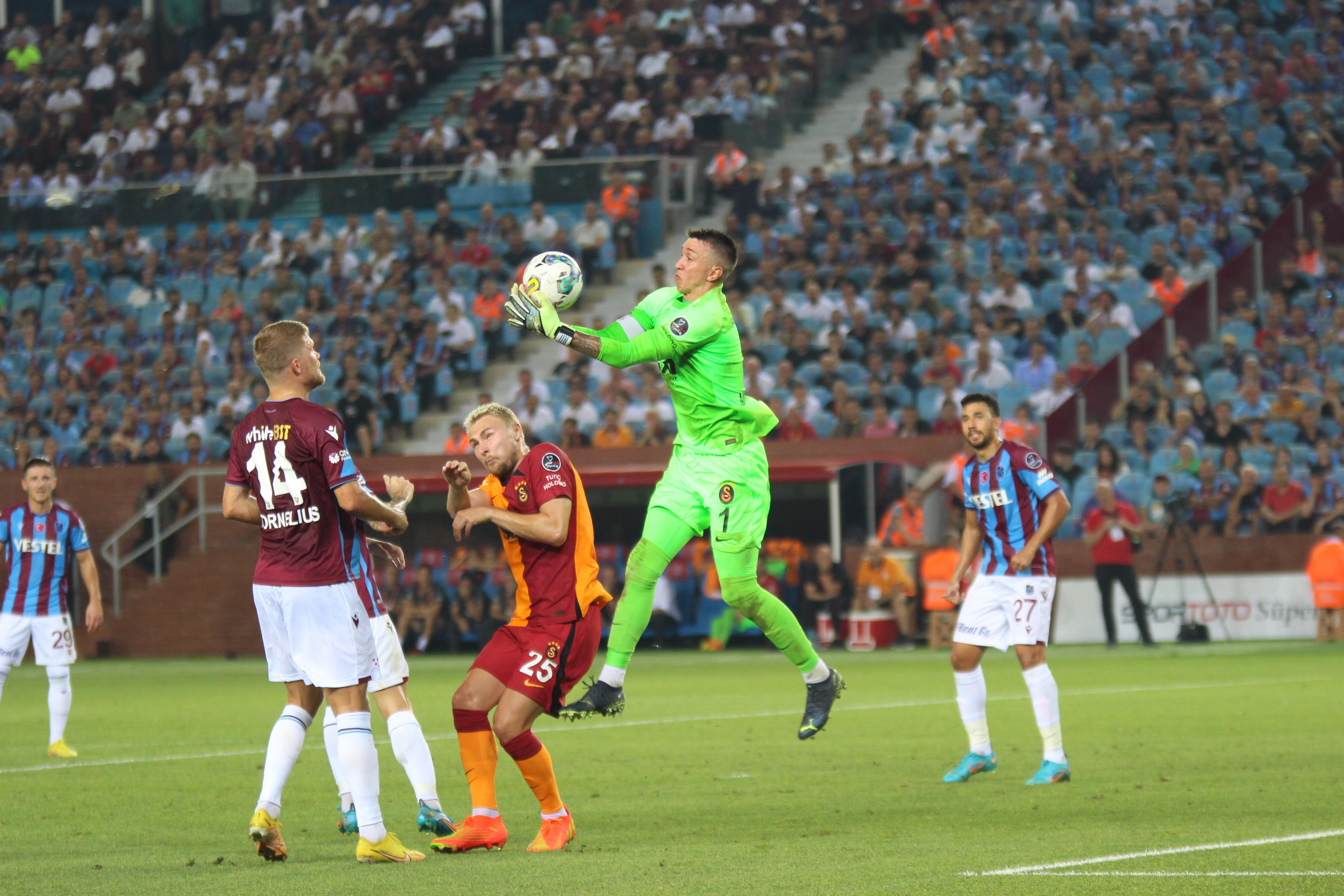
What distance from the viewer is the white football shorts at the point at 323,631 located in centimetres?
749

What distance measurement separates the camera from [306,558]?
7539 mm

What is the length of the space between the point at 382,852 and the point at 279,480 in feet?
5.14

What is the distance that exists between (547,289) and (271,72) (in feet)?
91.3

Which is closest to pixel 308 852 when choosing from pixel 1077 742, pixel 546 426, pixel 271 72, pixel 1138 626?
pixel 1077 742

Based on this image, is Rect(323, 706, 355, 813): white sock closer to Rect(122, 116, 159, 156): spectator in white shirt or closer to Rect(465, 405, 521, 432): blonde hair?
Rect(465, 405, 521, 432): blonde hair

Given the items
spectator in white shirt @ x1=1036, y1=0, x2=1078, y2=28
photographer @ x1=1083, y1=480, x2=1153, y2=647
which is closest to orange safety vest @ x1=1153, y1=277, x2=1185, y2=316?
photographer @ x1=1083, y1=480, x2=1153, y2=647

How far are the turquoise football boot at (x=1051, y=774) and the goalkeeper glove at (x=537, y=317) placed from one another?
361cm

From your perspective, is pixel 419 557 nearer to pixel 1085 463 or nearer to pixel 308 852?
pixel 1085 463

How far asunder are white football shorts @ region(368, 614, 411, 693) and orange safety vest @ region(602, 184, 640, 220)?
2042 cm

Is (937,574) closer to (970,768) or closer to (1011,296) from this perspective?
(1011,296)

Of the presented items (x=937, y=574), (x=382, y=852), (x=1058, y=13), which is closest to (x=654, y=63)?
(x=1058, y=13)

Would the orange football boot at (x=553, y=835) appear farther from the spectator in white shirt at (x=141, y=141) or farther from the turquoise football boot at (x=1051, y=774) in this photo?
the spectator in white shirt at (x=141, y=141)

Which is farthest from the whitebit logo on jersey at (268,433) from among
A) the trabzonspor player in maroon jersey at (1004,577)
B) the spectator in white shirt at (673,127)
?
the spectator in white shirt at (673,127)

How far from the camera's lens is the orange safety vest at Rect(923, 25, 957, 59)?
29.9 metres
